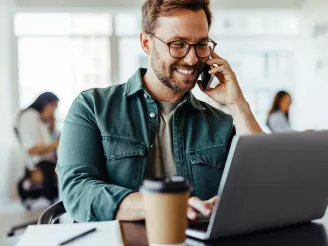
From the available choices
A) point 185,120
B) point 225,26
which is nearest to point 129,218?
point 185,120

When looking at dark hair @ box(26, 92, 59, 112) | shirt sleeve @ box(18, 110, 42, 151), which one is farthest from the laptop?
dark hair @ box(26, 92, 59, 112)

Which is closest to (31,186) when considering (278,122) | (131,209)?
(278,122)

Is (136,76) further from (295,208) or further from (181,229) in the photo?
(181,229)

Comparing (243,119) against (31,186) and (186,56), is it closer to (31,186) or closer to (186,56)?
(186,56)

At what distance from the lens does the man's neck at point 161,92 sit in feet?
4.97

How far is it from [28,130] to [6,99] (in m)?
1.37

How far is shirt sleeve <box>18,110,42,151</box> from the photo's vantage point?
3914 millimetres

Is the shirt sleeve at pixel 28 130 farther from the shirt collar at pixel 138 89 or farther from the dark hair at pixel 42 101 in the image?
the shirt collar at pixel 138 89

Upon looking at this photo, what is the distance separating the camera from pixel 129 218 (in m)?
1.02

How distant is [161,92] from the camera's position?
Answer: 1.52m

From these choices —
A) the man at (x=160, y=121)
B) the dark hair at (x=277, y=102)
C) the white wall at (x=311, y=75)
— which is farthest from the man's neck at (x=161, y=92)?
the white wall at (x=311, y=75)

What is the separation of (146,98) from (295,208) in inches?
26.8

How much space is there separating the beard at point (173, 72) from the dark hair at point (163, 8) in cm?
10

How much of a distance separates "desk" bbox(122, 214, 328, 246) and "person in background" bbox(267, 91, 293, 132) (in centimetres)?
401
